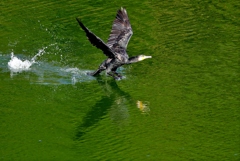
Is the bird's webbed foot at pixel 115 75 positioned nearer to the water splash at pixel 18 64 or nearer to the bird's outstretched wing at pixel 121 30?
the bird's outstretched wing at pixel 121 30

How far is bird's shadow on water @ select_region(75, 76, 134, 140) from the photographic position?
1170 centimetres

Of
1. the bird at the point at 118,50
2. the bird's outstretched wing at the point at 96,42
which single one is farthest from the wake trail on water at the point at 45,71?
the bird's outstretched wing at the point at 96,42

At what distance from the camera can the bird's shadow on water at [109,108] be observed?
1170 cm

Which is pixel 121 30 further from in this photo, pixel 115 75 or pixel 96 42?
pixel 96 42

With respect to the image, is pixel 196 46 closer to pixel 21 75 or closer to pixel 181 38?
pixel 181 38

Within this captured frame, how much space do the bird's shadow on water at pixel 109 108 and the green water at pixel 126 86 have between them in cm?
2

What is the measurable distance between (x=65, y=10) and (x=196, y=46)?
4.02m

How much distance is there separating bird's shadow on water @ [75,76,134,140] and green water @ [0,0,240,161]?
24 millimetres

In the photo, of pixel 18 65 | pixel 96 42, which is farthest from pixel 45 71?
pixel 96 42

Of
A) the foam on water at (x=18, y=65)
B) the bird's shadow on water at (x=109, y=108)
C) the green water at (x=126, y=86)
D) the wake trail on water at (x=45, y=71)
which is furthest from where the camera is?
the foam on water at (x=18, y=65)

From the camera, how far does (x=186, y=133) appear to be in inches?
436

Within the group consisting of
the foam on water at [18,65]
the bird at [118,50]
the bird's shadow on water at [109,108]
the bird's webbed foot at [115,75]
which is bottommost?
the bird's shadow on water at [109,108]

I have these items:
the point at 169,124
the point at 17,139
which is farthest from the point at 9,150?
the point at 169,124

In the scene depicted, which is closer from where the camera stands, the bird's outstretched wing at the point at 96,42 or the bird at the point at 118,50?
the bird's outstretched wing at the point at 96,42
